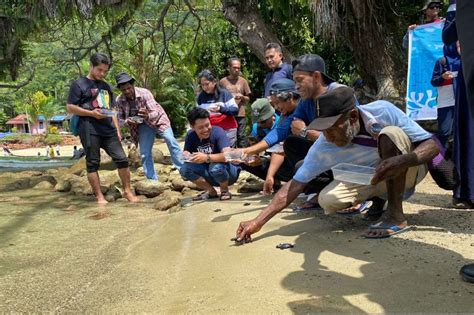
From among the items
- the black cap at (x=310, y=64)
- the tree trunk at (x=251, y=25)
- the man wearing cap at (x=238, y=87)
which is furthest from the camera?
the tree trunk at (x=251, y=25)

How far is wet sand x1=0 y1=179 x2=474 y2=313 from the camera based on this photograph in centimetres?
203

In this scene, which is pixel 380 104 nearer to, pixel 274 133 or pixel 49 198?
pixel 274 133

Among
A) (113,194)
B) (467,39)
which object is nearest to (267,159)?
(113,194)

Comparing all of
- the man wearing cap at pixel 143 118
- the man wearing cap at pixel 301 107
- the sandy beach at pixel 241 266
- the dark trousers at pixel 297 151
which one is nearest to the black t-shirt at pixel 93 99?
the man wearing cap at pixel 143 118

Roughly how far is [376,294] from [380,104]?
123 cm

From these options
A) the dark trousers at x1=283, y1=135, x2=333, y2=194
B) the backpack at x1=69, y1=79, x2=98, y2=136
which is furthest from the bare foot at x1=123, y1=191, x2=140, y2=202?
the dark trousers at x1=283, y1=135, x2=333, y2=194

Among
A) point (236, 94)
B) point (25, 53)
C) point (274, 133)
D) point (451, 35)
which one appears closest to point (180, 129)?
point (25, 53)

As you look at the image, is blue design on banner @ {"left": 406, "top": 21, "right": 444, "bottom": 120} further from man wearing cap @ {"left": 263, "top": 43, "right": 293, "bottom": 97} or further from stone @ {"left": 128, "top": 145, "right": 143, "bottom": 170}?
stone @ {"left": 128, "top": 145, "right": 143, "bottom": 170}

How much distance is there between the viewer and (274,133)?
153 inches

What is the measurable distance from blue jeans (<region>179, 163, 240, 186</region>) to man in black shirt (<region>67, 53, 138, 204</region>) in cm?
96

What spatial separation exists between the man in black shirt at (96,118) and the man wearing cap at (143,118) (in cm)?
27

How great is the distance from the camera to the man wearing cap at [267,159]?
4039mm

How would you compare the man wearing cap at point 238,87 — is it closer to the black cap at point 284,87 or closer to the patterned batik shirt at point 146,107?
the patterned batik shirt at point 146,107

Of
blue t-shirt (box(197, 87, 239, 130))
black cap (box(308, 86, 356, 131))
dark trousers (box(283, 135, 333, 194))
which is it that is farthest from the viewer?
blue t-shirt (box(197, 87, 239, 130))
